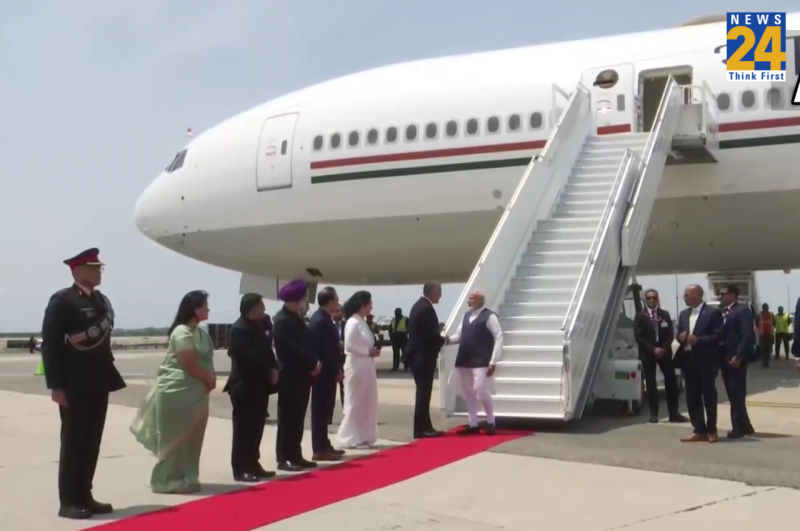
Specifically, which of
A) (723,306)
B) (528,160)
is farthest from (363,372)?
(528,160)

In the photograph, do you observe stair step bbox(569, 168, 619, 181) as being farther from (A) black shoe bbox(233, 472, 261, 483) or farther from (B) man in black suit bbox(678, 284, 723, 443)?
(A) black shoe bbox(233, 472, 261, 483)

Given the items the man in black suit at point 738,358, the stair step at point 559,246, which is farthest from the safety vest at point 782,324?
the man in black suit at point 738,358

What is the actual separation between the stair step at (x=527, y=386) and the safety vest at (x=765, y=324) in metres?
9.27

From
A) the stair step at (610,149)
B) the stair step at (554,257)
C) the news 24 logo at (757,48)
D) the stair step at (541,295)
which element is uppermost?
the news 24 logo at (757,48)

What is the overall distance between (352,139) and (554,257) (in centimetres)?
522

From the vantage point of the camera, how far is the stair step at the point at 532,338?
27.2 feet

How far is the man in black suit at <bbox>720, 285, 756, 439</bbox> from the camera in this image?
712 centimetres

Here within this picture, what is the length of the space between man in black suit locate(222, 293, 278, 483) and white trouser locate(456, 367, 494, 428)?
2123 millimetres

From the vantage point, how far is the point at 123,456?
7.13m

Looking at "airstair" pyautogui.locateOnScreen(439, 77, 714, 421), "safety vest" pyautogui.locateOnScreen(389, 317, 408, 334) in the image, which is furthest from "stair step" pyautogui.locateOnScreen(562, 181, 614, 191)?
"safety vest" pyautogui.locateOnScreen(389, 317, 408, 334)

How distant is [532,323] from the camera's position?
8.68 metres

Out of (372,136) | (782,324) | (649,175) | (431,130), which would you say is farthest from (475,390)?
(782,324)

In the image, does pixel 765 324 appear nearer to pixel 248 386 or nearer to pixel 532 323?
pixel 532 323

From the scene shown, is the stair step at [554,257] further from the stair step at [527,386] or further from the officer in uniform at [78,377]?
the officer in uniform at [78,377]
